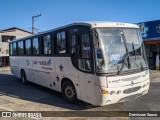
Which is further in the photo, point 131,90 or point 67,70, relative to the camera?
point 67,70

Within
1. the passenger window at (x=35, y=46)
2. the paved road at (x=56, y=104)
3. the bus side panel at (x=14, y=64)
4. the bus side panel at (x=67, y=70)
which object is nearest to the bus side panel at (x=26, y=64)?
the passenger window at (x=35, y=46)

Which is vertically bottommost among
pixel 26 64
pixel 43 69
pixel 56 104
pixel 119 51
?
pixel 56 104

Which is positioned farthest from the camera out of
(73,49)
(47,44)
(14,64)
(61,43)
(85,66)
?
(14,64)

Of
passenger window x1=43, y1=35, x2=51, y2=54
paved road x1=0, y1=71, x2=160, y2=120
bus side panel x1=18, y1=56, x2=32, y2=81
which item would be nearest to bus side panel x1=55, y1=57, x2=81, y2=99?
paved road x1=0, y1=71, x2=160, y2=120

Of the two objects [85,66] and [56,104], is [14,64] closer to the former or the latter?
[56,104]

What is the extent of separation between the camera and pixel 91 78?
25.4 ft

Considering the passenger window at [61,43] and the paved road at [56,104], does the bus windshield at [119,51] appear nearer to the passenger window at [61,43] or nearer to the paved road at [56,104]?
the paved road at [56,104]

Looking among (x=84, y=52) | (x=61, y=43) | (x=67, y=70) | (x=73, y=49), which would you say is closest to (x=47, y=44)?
(x=61, y=43)

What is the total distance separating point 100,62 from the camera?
24.6 feet

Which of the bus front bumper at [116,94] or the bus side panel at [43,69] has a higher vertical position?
the bus side panel at [43,69]

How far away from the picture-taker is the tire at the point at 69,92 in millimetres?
9117

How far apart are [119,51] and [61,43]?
280 cm

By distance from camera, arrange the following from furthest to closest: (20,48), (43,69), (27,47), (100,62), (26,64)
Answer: (20,48) → (26,64) → (27,47) → (43,69) → (100,62)

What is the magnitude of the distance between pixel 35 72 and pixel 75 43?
499 cm
